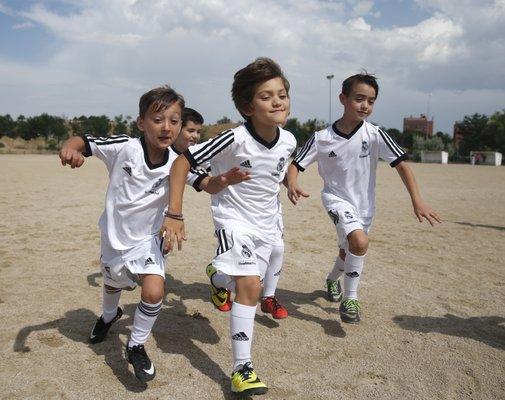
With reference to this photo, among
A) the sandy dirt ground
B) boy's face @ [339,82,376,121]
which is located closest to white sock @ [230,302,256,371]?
the sandy dirt ground

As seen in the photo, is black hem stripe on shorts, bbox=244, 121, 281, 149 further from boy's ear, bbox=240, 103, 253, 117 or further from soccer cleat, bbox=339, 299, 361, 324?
soccer cleat, bbox=339, 299, 361, 324

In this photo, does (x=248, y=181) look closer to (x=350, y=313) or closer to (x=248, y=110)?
(x=248, y=110)

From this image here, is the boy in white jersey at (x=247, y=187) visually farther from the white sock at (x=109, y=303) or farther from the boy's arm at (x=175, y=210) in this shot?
the white sock at (x=109, y=303)

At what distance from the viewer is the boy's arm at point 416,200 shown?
3850 mm

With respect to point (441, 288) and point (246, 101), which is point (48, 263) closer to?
point (246, 101)

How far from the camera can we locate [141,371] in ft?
9.41

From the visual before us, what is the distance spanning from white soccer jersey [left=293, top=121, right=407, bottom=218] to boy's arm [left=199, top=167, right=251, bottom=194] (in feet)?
5.02

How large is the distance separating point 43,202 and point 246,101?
979cm

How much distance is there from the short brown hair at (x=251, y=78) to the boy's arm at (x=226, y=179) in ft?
1.97

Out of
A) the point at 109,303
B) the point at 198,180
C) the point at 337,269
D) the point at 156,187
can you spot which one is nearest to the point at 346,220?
the point at 337,269

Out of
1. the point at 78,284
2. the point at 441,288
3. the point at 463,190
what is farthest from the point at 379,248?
the point at 463,190

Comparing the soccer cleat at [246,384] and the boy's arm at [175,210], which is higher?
the boy's arm at [175,210]

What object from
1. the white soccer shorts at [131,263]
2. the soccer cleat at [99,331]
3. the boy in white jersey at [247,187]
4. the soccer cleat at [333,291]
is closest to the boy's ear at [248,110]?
the boy in white jersey at [247,187]

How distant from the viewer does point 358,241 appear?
4.04 metres
